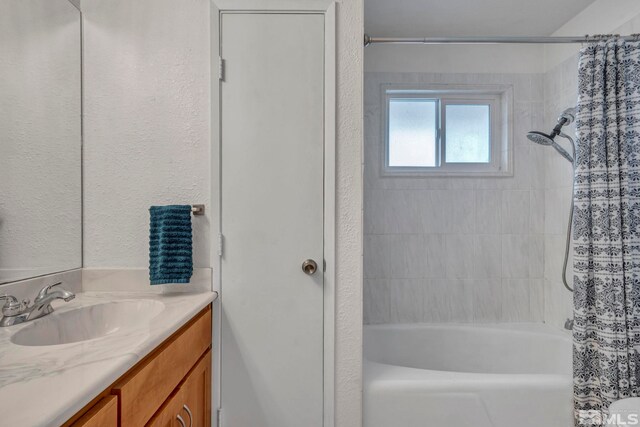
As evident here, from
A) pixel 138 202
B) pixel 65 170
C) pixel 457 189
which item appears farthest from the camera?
pixel 457 189

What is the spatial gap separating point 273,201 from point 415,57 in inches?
59.6

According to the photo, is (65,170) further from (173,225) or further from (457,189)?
(457,189)

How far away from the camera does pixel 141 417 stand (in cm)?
87

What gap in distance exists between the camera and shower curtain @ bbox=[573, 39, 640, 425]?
4.75 ft

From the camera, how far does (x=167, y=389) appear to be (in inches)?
40.4

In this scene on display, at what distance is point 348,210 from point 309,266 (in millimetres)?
288

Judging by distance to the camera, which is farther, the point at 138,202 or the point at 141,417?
the point at 138,202

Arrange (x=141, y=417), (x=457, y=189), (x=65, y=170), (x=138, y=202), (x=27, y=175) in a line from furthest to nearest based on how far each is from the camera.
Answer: (x=457, y=189), (x=138, y=202), (x=65, y=170), (x=27, y=175), (x=141, y=417)

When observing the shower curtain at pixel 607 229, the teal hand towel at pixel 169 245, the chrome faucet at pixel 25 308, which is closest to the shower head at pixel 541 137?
the shower curtain at pixel 607 229

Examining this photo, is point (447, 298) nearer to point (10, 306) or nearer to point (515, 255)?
point (515, 255)

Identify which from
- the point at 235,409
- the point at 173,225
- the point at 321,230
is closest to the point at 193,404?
the point at 235,409

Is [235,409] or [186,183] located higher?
[186,183]

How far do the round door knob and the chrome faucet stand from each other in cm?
81

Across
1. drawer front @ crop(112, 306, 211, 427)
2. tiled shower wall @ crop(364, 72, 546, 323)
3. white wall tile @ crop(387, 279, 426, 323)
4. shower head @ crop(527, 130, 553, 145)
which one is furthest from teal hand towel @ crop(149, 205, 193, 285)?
shower head @ crop(527, 130, 553, 145)
